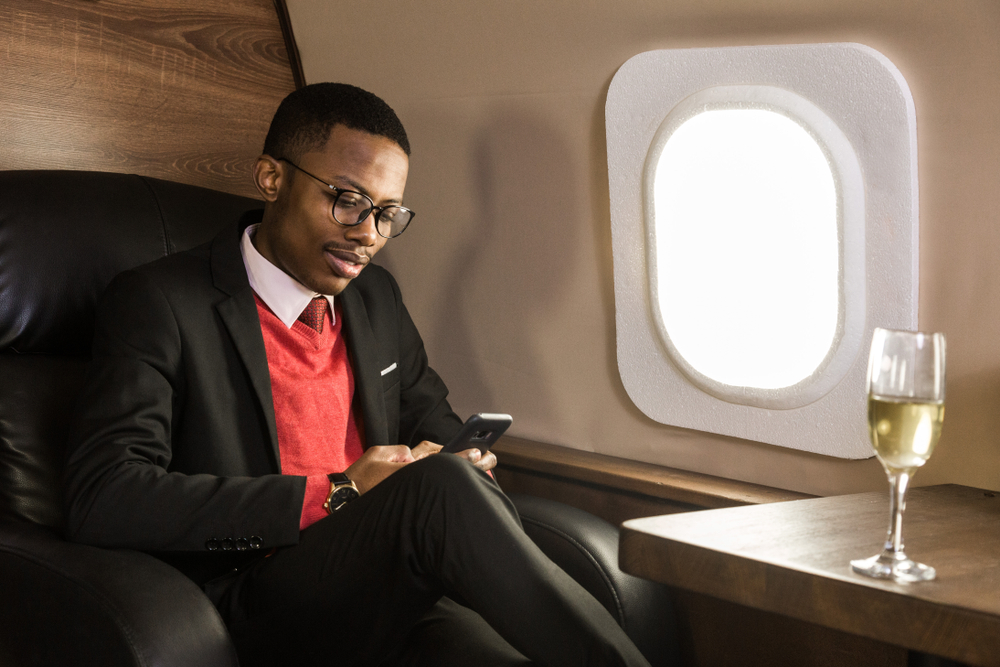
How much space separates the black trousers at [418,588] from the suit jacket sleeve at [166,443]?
0.09 metres

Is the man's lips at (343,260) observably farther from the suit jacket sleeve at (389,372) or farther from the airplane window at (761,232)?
the airplane window at (761,232)

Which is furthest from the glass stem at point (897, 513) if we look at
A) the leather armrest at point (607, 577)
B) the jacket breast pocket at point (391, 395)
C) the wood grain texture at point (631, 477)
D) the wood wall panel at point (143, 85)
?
the wood wall panel at point (143, 85)

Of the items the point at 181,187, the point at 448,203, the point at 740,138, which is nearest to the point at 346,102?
the point at 181,187

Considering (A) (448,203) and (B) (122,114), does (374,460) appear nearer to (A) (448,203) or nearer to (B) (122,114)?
(A) (448,203)

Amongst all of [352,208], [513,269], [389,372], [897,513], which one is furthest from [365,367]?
[897,513]

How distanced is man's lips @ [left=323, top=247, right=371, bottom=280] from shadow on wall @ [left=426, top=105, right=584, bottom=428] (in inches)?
22.5

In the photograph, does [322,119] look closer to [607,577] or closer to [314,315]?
[314,315]

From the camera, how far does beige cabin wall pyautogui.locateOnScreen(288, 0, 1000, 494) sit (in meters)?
1.45

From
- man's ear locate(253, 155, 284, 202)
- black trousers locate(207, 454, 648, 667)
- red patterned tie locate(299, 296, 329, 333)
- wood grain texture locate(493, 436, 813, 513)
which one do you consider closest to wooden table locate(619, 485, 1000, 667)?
black trousers locate(207, 454, 648, 667)

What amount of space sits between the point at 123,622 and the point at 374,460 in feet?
1.64

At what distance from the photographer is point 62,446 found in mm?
1536

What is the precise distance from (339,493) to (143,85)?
126 centimetres

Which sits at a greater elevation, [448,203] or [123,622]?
[448,203]

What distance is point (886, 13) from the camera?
4.79 feet
